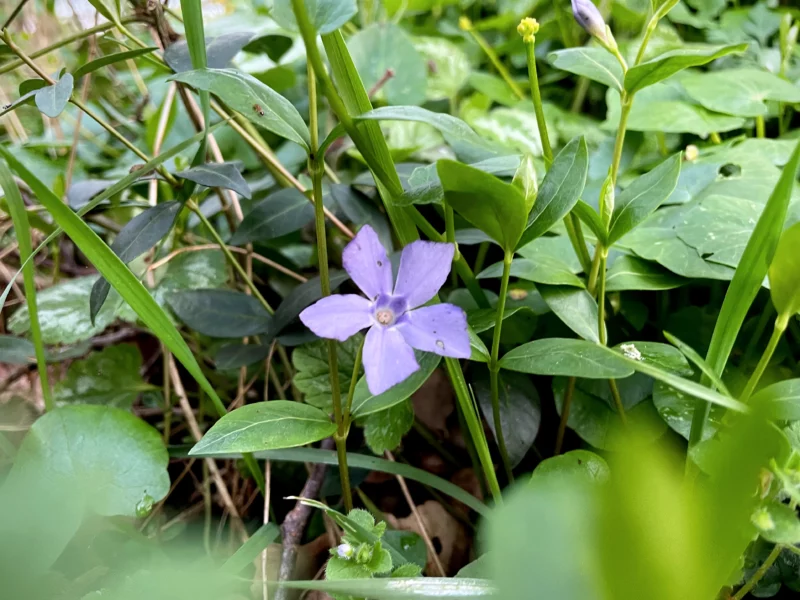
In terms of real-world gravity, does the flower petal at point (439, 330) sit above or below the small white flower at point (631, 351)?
above

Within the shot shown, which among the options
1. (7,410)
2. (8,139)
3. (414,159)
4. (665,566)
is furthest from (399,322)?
(8,139)

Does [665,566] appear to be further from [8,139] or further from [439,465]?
[8,139]

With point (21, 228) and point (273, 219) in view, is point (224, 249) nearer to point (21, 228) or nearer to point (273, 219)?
point (273, 219)

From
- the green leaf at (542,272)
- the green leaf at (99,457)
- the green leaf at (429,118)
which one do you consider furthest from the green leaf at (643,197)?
the green leaf at (99,457)

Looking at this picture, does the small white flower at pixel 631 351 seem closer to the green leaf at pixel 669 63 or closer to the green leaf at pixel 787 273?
the green leaf at pixel 787 273

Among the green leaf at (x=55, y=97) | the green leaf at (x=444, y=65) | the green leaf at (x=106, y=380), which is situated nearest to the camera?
the green leaf at (x=55, y=97)

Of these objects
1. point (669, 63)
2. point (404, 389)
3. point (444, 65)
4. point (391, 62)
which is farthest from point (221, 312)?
point (444, 65)
